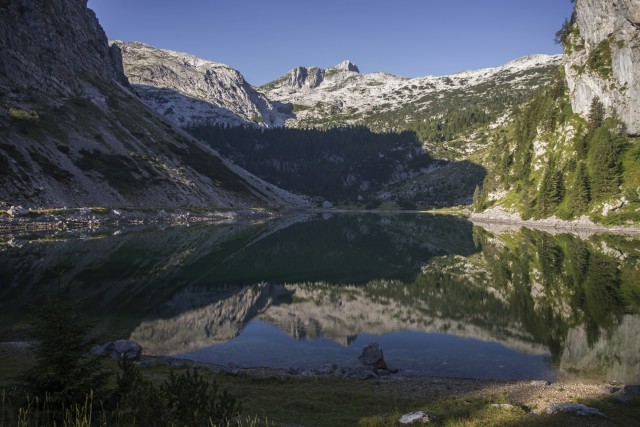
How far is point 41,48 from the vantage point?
164500mm

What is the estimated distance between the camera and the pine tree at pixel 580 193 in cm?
10526

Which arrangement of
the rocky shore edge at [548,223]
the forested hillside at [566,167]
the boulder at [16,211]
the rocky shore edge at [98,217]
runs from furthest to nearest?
1. the forested hillside at [566,167]
2. the rocky shore edge at [548,223]
3. the boulder at [16,211]
4. the rocky shore edge at [98,217]

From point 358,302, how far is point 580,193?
85978 mm

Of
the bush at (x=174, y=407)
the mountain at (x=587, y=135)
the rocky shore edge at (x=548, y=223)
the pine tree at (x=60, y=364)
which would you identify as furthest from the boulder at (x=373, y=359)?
the mountain at (x=587, y=135)

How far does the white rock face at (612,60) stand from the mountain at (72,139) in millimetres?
126445

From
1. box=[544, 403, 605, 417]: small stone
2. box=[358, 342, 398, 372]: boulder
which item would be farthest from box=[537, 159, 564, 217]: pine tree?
box=[544, 403, 605, 417]: small stone

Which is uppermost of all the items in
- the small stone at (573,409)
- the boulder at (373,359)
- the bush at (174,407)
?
the bush at (174,407)

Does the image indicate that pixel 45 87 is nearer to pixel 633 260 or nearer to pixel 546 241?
pixel 546 241

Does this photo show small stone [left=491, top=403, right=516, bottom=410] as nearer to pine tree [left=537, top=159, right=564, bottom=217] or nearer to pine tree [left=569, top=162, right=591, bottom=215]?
pine tree [left=569, top=162, right=591, bottom=215]

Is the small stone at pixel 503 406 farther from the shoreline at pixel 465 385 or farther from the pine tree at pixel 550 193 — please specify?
the pine tree at pixel 550 193

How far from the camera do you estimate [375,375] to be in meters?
24.9

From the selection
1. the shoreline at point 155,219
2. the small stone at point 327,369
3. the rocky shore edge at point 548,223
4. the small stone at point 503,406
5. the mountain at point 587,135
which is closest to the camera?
the small stone at point 503,406

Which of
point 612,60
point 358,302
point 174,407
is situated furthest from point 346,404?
point 612,60

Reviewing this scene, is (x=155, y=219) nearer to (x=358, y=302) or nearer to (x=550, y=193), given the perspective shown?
(x=358, y=302)
